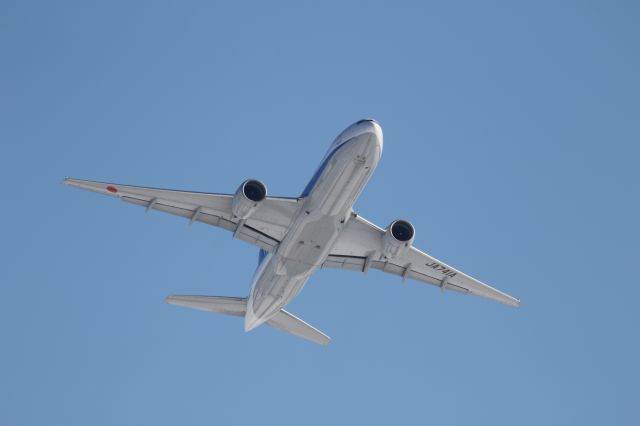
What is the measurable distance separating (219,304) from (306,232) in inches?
294

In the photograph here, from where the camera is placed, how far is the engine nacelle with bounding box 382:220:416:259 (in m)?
37.3

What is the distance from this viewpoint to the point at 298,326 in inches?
1638

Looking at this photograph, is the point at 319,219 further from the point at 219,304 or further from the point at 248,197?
the point at 219,304

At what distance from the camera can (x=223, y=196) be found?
3672 centimetres

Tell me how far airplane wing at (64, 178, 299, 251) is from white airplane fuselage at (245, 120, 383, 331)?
82 centimetres

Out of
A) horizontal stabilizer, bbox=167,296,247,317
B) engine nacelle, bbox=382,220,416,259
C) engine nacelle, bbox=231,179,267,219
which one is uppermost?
engine nacelle, bbox=382,220,416,259

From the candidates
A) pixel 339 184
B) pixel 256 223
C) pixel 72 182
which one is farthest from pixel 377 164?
pixel 72 182

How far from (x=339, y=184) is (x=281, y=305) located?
7.70 meters

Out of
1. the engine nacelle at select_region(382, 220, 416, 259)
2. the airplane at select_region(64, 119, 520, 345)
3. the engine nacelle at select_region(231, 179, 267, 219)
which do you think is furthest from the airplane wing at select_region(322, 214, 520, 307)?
the engine nacelle at select_region(231, 179, 267, 219)

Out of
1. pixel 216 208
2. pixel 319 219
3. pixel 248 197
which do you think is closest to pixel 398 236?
pixel 319 219

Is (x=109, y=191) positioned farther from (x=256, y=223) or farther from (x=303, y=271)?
(x=303, y=271)

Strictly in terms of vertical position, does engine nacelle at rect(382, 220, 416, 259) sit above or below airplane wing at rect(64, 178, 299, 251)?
above

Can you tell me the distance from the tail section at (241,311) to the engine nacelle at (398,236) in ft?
21.3

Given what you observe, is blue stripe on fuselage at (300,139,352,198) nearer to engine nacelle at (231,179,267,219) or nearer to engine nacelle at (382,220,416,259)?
engine nacelle at (231,179,267,219)
